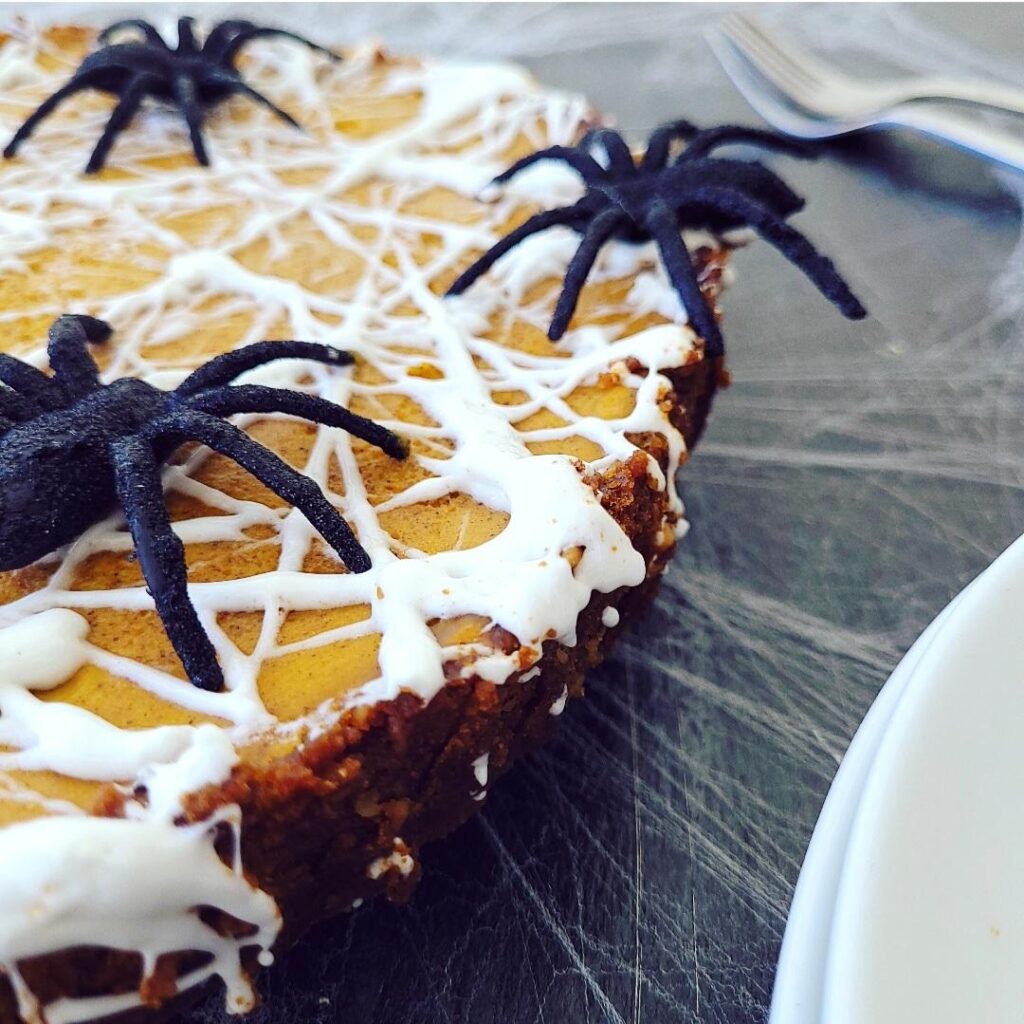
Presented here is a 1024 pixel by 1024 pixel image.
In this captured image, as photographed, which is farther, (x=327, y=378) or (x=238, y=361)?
(x=327, y=378)

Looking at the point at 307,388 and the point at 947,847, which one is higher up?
the point at 307,388

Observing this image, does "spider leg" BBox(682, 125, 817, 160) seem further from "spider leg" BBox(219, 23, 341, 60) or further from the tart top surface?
"spider leg" BBox(219, 23, 341, 60)

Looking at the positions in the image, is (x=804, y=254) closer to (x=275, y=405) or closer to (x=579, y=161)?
(x=579, y=161)

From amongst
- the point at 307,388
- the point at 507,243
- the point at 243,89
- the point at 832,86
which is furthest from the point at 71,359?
the point at 832,86

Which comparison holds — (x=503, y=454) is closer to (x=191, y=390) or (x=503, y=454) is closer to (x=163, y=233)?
(x=191, y=390)

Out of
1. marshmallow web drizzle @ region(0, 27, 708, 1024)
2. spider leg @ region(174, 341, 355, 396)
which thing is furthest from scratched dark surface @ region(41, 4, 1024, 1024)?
spider leg @ region(174, 341, 355, 396)
